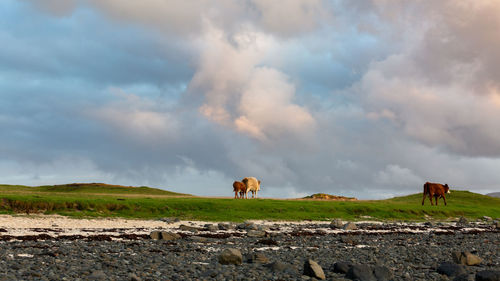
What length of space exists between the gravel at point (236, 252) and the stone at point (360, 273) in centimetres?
3

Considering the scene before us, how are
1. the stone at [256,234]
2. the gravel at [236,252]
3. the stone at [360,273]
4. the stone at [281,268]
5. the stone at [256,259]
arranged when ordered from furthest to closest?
the stone at [256,234] → the stone at [256,259] → the stone at [281,268] → the gravel at [236,252] → the stone at [360,273]

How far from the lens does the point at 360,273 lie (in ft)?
51.1

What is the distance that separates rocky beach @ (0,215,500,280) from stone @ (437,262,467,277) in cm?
3

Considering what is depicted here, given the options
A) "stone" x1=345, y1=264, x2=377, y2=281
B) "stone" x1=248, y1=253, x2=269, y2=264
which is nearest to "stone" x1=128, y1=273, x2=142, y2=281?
"stone" x1=248, y1=253, x2=269, y2=264

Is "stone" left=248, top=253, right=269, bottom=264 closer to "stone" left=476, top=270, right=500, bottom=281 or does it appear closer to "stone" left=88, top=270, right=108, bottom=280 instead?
"stone" left=88, top=270, right=108, bottom=280

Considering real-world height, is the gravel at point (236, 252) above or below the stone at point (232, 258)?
below

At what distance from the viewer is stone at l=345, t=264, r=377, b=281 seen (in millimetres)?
15402

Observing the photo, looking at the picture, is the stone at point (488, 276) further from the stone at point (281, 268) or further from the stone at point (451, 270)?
the stone at point (281, 268)

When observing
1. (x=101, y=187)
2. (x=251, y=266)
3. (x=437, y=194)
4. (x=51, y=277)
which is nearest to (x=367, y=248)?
A: (x=251, y=266)

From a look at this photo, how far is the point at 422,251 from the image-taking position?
24484mm

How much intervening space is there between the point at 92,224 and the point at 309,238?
59.4 ft

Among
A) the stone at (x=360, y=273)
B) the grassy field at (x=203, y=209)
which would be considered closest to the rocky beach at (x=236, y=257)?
the stone at (x=360, y=273)

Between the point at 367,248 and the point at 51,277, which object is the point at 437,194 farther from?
the point at 51,277

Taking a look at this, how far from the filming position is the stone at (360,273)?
50.5 feet
